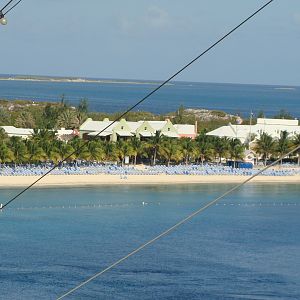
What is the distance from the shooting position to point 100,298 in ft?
97.8

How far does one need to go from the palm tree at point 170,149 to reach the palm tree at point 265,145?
21.8 ft

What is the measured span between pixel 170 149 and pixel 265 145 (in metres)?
7.88

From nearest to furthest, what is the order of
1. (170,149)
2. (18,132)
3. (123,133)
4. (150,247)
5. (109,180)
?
(150,247), (109,180), (170,149), (18,132), (123,133)

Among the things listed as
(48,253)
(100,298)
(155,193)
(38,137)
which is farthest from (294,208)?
(100,298)

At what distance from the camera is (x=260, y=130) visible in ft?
260

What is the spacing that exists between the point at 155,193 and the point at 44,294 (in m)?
32.2

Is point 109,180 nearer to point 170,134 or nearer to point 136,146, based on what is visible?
point 136,146

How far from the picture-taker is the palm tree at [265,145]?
7200cm

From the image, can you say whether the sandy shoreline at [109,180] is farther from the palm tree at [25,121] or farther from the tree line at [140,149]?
the palm tree at [25,121]

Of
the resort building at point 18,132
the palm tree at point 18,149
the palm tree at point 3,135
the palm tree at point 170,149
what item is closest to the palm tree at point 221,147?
the palm tree at point 170,149

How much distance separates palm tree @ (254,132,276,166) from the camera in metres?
72.0

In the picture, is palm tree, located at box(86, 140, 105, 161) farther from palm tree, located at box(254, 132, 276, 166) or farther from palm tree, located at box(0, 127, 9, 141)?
palm tree, located at box(254, 132, 276, 166)

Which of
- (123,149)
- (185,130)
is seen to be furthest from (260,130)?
(123,149)

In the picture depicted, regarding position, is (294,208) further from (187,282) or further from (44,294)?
(44,294)
